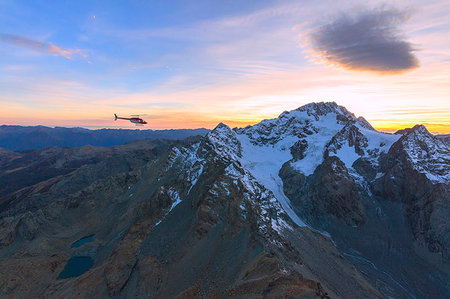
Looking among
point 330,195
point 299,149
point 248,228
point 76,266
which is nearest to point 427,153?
point 330,195

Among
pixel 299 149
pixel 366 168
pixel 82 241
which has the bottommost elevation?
pixel 82 241

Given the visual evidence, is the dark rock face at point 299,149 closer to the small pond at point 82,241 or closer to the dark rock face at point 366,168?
the dark rock face at point 366,168

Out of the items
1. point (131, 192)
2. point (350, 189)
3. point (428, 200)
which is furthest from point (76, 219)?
point (428, 200)

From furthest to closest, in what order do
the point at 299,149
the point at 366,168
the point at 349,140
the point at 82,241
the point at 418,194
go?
the point at 299,149 < the point at 349,140 < the point at 366,168 < the point at 418,194 < the point at 82,241

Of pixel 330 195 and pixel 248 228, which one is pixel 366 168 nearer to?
pixel 330 195

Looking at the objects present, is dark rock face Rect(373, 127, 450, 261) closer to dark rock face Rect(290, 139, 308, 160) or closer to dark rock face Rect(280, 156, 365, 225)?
dark rock face Rect(280, 156, 365, 225)

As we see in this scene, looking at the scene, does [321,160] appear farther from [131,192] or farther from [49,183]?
[49,183]

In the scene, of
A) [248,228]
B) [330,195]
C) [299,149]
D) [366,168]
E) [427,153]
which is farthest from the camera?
[299,149]
